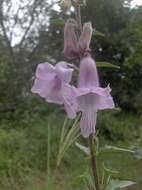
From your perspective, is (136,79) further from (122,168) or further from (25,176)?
(25,176)

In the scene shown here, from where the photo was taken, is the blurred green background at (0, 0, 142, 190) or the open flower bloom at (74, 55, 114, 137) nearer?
the open flower bloom at (74, 55, 114, 137)

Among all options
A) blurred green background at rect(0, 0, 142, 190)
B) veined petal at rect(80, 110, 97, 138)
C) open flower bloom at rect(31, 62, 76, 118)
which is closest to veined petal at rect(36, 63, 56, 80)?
open flower bloom at rect(31, 62, 76, 118)

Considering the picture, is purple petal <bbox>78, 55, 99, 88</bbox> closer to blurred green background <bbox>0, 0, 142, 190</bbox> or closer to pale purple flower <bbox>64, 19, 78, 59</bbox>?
pale purple flower <bbox>64, 19, 78, 59</bbox>

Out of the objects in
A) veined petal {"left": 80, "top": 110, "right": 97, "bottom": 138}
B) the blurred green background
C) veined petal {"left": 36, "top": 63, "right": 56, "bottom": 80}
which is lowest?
the blurred green background

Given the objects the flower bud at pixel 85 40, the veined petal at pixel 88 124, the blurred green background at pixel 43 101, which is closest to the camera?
the veined petal at pixel 88 124

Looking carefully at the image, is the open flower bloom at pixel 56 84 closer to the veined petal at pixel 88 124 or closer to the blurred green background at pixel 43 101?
the veined petal at pixel 88 124

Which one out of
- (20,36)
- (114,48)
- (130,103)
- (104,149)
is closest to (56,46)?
(20,36)

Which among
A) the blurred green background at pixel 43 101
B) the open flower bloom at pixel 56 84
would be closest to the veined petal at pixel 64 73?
the open flower bloom at pixel 56 84
